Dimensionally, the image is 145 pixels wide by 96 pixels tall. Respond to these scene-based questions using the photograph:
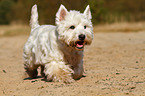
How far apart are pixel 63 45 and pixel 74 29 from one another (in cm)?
56

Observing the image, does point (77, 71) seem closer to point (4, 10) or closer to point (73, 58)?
point (73, 58)

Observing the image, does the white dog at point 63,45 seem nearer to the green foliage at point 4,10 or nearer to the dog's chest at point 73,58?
the dog's chest at point 73,58

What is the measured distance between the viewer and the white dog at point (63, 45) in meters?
5.91

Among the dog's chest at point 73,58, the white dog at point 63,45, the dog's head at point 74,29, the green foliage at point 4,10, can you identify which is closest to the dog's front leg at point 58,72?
the white dog at point 63,45

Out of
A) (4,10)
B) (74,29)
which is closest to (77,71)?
(74,29)

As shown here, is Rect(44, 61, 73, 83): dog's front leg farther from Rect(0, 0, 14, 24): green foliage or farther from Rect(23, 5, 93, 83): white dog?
Rect(0, 0, 14, 24): green foliage

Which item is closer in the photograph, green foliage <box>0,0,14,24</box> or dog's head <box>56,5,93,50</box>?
dog's head <box>56,5,93,50</box>

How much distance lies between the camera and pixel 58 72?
6.18 meters

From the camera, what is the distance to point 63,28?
6004mm

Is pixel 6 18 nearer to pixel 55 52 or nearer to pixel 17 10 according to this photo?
pixel 17 10

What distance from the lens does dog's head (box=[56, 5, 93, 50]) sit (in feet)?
19.0

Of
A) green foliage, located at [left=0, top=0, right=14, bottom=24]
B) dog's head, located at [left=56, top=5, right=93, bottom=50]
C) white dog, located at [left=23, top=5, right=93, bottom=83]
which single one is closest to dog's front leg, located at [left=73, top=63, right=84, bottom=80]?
white dog, located at [left=23, top=5, right=93, bottom=83]

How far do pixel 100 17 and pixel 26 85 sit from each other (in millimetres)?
28934

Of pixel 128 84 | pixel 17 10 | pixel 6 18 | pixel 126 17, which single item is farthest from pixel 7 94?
pixel 6 18
